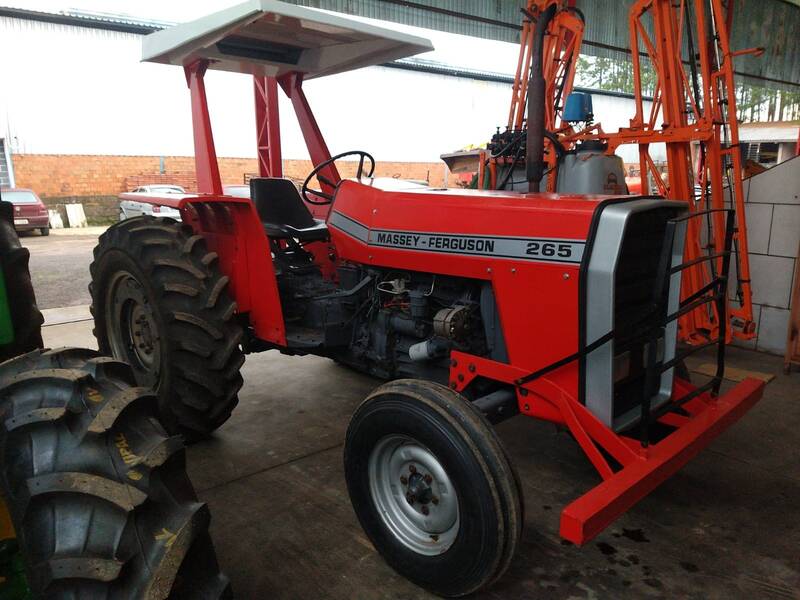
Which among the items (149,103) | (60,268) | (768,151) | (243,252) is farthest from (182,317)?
(768,151)

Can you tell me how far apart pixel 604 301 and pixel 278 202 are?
221 cm

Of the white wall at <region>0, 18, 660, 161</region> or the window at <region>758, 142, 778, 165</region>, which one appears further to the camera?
the window at <region>758, 142, 778, 165</region>

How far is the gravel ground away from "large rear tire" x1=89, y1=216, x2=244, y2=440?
15.1 feet

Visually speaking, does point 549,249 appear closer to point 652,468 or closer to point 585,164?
point 652,468

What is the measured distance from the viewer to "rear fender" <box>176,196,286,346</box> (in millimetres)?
3012

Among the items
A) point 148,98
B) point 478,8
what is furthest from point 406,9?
point 148,98

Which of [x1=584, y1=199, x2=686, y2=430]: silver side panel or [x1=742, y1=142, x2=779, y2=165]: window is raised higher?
[x1=742, y1=142, x2=779, y2=165]: window

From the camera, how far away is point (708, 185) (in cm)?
482

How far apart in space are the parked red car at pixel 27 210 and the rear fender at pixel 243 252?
1234 cm

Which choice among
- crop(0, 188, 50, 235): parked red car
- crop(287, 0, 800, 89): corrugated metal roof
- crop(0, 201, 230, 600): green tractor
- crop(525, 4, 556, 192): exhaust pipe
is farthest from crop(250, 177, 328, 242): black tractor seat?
crop(0, 188, 50, 235): parked red car

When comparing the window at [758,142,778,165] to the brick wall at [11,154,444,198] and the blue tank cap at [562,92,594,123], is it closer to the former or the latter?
the brick wall at [11,154,444,198]

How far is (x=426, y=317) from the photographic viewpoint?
2.63m

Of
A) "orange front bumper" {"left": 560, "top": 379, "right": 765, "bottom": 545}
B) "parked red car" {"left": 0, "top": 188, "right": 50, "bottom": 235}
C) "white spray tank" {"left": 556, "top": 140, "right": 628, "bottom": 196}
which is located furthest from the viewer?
"parked red car" {"left": 0, "top": 188, "right": 50, "bottom": 235}

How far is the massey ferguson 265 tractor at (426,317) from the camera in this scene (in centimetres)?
195
